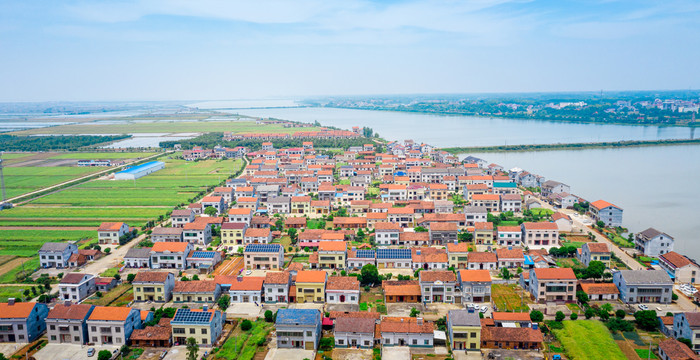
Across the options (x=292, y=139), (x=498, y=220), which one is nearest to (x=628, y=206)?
(x=498, y=220)

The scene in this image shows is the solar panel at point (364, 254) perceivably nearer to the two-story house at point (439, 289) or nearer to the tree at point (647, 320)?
the two-story house at point (439, 289)

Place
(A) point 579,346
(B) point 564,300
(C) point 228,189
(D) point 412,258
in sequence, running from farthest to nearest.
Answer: (C) point 228,189 < (D) point 412,258 < (B) point 564,300 < (A) point 579,346

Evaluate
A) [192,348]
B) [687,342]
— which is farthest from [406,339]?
[687,342]

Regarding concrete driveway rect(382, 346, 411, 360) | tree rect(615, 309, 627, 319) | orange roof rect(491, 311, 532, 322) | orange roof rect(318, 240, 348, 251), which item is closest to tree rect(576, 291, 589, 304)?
tree rect(615, 309, 627, 319)

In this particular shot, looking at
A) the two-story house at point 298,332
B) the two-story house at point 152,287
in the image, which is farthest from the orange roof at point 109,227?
Result: the two-story house at point 298,332

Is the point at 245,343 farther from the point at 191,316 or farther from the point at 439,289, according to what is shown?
the point at 439,289

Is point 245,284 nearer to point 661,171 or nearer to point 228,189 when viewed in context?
point 228,189
